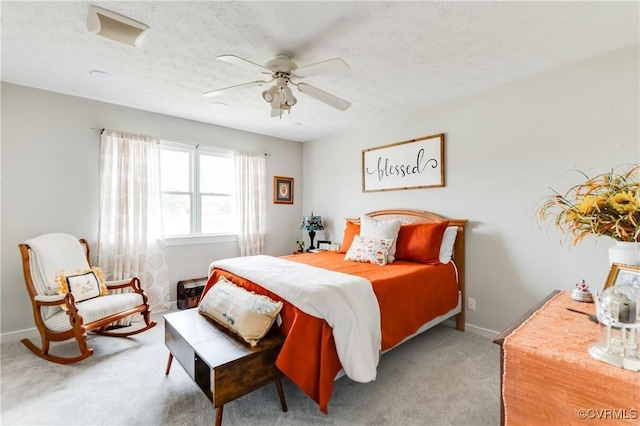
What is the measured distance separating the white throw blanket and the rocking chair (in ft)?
4.68

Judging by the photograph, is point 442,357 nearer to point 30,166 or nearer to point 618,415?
point 618,415

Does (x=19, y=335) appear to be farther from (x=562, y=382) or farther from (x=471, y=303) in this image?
(x=471, y=303)

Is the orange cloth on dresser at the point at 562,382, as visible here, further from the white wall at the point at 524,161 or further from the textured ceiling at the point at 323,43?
the textured ceiling at the point at 323,43

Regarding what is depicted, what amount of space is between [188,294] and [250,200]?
61.6 inches

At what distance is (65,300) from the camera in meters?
2.29

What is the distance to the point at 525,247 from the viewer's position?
262 centimetres

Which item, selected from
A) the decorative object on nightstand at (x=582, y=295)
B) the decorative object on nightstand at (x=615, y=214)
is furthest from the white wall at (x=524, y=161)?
the decorative object on nightstand at (x=615, y=214)

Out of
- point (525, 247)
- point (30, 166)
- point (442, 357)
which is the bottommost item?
point (442, 357)

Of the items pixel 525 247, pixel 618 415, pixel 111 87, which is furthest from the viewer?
pixel 111 87

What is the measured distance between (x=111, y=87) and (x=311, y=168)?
9.50 feet

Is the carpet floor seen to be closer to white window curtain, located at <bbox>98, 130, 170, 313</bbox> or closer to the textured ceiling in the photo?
white window curtain, located at <bbox>98, 130, 170, 313</bbox>

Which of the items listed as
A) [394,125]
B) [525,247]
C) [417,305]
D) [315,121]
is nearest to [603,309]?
[417,305]

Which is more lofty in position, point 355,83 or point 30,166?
point 355,83

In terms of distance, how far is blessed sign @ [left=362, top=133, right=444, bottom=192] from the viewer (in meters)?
3.24
